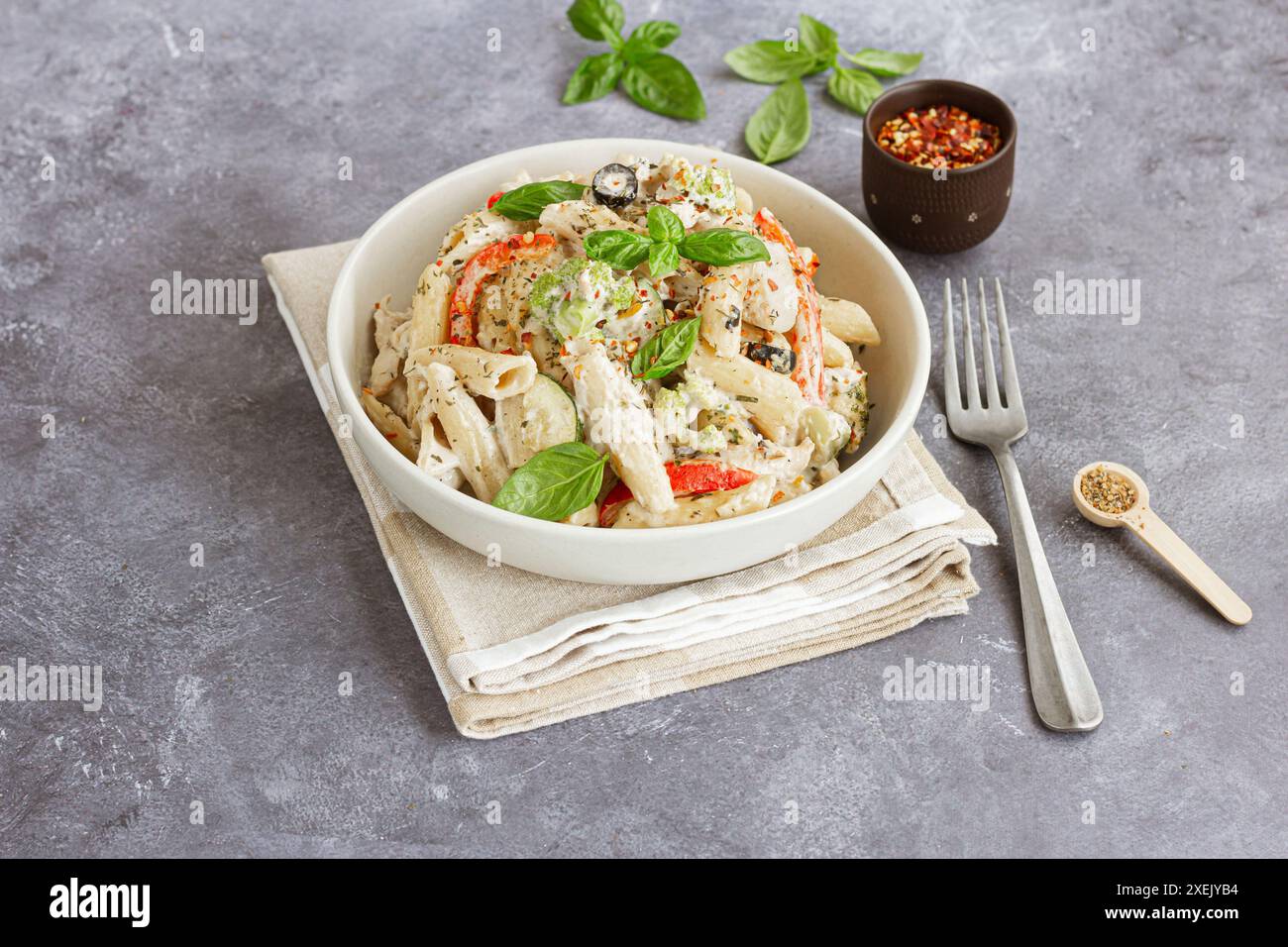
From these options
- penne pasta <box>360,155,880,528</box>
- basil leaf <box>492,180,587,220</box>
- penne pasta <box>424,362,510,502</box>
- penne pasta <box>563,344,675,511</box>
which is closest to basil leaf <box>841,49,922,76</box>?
penne pasta <box>360,155,880,528</box>

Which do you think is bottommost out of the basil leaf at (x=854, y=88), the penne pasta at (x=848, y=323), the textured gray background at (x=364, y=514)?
the textured gray background at (x=364, y=514)

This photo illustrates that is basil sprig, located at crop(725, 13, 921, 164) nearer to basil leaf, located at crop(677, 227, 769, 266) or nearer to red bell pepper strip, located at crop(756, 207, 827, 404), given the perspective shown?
red bell pepper strip, located at crop(756, 207, 827, 404)

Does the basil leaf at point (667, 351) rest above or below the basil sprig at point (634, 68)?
above

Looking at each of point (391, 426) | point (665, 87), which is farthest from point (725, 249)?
point (665, 87)

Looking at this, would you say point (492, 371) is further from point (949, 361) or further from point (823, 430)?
point (949, 361)

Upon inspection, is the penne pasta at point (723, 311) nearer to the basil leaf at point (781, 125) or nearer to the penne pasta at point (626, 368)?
the penne pasta at point (626, 368)

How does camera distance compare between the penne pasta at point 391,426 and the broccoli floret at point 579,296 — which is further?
the penne pasta at point 391,426

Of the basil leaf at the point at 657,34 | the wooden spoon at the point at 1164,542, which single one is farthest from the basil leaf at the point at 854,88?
the wooden spoon at the point at 1164,542
